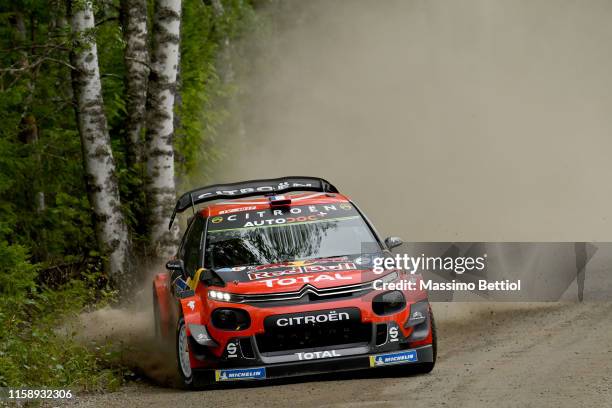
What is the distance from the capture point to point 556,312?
44.3ft

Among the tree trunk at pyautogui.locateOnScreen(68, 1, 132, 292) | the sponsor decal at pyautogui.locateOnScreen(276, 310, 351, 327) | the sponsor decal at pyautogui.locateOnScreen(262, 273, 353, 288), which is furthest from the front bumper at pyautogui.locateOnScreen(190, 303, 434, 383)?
the tree trunk at pyautogui.locateOnScreen(68, 1, 132, 292)

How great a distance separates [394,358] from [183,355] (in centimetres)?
187

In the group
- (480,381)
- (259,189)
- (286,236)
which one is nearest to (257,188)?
(259,189)

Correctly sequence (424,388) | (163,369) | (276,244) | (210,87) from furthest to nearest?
1. (210,87)
2. (163,369)
3. (276,244)
4. (424,388)

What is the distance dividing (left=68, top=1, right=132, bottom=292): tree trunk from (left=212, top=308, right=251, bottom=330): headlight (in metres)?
6.81

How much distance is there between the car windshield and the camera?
424 inches

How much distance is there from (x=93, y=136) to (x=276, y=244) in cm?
599

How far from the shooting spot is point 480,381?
930 centimetres

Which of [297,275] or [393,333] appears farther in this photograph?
[297,275]

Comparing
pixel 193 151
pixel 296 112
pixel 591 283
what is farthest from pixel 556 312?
pixel 296 112

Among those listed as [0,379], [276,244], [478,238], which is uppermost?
[276,244]

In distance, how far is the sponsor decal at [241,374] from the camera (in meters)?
9.67

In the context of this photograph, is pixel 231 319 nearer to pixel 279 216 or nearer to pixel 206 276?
pixel 206 276

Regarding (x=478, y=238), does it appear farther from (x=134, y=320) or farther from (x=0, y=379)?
(x=0, y=379)
